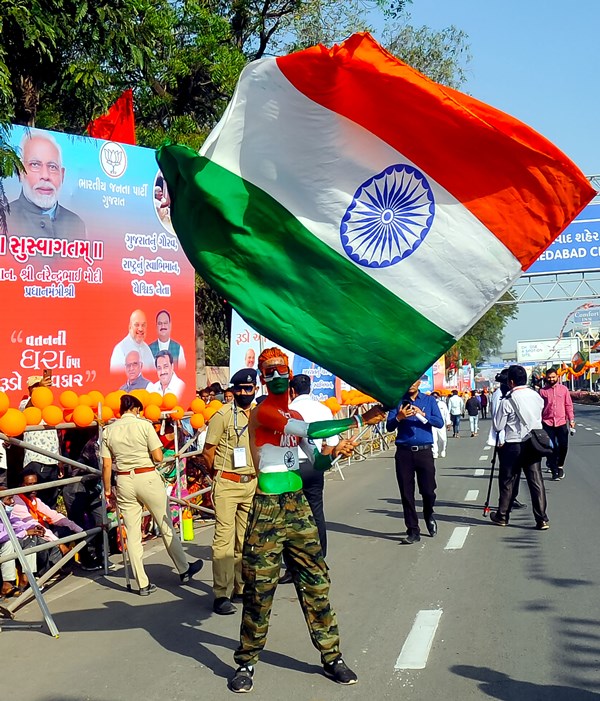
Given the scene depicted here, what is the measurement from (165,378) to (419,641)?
21.0ft

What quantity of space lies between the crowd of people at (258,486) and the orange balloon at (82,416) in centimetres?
31

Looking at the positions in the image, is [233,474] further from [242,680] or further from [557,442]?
[557,442]

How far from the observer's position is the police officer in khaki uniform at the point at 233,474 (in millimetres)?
7676

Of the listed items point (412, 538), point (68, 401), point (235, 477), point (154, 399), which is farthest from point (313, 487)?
point (68, 401)

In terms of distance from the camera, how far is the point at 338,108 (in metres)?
5.68

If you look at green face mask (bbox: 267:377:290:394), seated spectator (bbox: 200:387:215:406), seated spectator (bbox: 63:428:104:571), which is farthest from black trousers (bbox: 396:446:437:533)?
seated spectator (bbox: 200:387:215:406)

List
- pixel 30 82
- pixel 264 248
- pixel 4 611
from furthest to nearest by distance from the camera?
pixel 30 82, pixel 4 611, pixel 264 248

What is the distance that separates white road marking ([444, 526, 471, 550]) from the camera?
9852mm

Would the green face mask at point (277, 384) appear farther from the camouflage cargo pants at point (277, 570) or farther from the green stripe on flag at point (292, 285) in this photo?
the camouflage cargo pants at point (277, 570)

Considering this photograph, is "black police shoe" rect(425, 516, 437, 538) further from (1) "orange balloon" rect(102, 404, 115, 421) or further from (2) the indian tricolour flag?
(2) the indian tricolour flag

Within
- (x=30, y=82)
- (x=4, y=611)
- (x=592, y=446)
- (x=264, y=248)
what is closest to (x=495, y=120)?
(x=264, y=248)

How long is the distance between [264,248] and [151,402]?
4.94 meters

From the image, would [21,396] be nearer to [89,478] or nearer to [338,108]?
[89,478]

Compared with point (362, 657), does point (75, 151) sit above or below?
above
